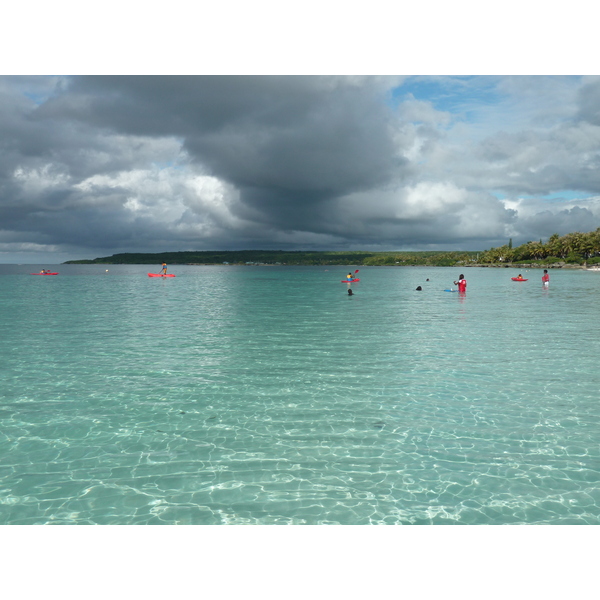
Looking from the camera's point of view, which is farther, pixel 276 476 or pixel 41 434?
pixel 41 434

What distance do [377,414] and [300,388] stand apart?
4517 mm

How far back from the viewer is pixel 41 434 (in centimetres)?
1469

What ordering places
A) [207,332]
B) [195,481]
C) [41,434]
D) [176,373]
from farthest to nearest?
[207,332] < [176,373] < [41,434] < [195,481]

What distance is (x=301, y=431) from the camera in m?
14.7

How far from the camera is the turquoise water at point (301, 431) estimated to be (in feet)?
34.3

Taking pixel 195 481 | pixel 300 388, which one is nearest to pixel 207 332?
pixel 300 388

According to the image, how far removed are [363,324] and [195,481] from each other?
29030 mm

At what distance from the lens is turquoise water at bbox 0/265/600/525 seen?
412 inches
